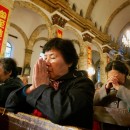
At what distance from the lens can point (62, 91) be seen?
121 centimetres

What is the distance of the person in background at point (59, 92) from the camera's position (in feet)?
3.19

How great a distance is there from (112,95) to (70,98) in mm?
984

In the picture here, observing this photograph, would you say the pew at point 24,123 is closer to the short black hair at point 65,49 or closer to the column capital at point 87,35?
the short black hair at point 65,49

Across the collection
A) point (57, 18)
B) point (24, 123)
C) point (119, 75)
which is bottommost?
point (24, 123)

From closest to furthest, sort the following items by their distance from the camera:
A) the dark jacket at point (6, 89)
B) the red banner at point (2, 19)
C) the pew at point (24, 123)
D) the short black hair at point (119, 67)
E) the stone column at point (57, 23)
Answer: the pew at point (24, 123), the dark jacket at point (6, 89), the short black hair at point (119, 67), the red banner at point (2, 19), the stone column at point (57, 23)

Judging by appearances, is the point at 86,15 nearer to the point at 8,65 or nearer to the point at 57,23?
the point at 57,23

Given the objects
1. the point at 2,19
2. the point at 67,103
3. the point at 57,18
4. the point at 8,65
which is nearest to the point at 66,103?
the point at 67,103

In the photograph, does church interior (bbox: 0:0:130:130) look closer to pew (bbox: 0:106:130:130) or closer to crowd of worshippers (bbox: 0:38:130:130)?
crowd of worshippers (bbox: 0:38:130:130)

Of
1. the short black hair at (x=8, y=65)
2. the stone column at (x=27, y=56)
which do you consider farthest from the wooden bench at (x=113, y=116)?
the stone column at (x=27, y=56)

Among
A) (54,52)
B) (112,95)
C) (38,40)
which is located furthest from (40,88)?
(38,40)

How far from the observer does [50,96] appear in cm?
101

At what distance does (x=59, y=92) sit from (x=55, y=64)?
0.40m

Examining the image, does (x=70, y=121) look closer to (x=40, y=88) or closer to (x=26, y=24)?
(x=40, y=88)

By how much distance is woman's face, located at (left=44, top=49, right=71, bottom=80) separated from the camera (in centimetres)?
138
